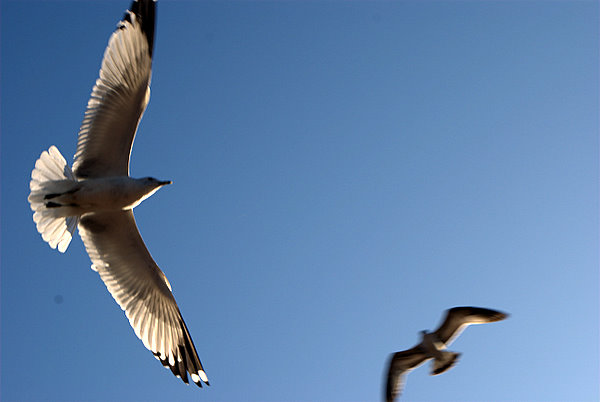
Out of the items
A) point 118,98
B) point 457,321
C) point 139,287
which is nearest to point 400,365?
point 457,321

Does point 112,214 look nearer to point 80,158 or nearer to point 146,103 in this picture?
point 80,158

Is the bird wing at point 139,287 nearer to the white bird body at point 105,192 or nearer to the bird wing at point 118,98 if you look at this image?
the white bird body at point 105,192

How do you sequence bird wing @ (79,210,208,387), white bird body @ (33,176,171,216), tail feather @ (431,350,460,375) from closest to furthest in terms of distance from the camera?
tail feather @ (431,350,460,375), white bird body @ (33,176,171,216), bird wing @ (79,210,208,387)

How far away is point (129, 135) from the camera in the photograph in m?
4.32

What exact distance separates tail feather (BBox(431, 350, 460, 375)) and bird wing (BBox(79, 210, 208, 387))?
1857 mm

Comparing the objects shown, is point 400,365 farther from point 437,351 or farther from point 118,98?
point 118,98

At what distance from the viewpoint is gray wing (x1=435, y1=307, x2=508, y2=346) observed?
4082mm

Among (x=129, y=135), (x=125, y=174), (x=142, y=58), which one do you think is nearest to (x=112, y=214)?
(x=125, y=174)

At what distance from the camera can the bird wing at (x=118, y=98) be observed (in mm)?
4172

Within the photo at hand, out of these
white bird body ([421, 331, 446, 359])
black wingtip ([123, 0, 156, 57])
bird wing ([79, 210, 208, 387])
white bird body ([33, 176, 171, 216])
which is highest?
black wingtip ([123, 0, 156, 57])

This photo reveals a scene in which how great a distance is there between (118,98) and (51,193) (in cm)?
82

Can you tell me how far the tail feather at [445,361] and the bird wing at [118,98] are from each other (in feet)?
8.70

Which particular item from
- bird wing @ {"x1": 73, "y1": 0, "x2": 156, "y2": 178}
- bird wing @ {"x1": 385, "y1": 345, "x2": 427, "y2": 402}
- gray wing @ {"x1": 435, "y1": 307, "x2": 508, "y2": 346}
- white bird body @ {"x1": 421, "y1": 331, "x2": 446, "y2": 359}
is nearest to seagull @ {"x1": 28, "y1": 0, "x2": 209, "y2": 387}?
bird wing @ {"x1": 73, "y1": 0, "x2": 156, "y2": 178}

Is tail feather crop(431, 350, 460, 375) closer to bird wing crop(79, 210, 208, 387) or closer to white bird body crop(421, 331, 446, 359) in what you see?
white bird body crop(421, 331, 446, 359)
